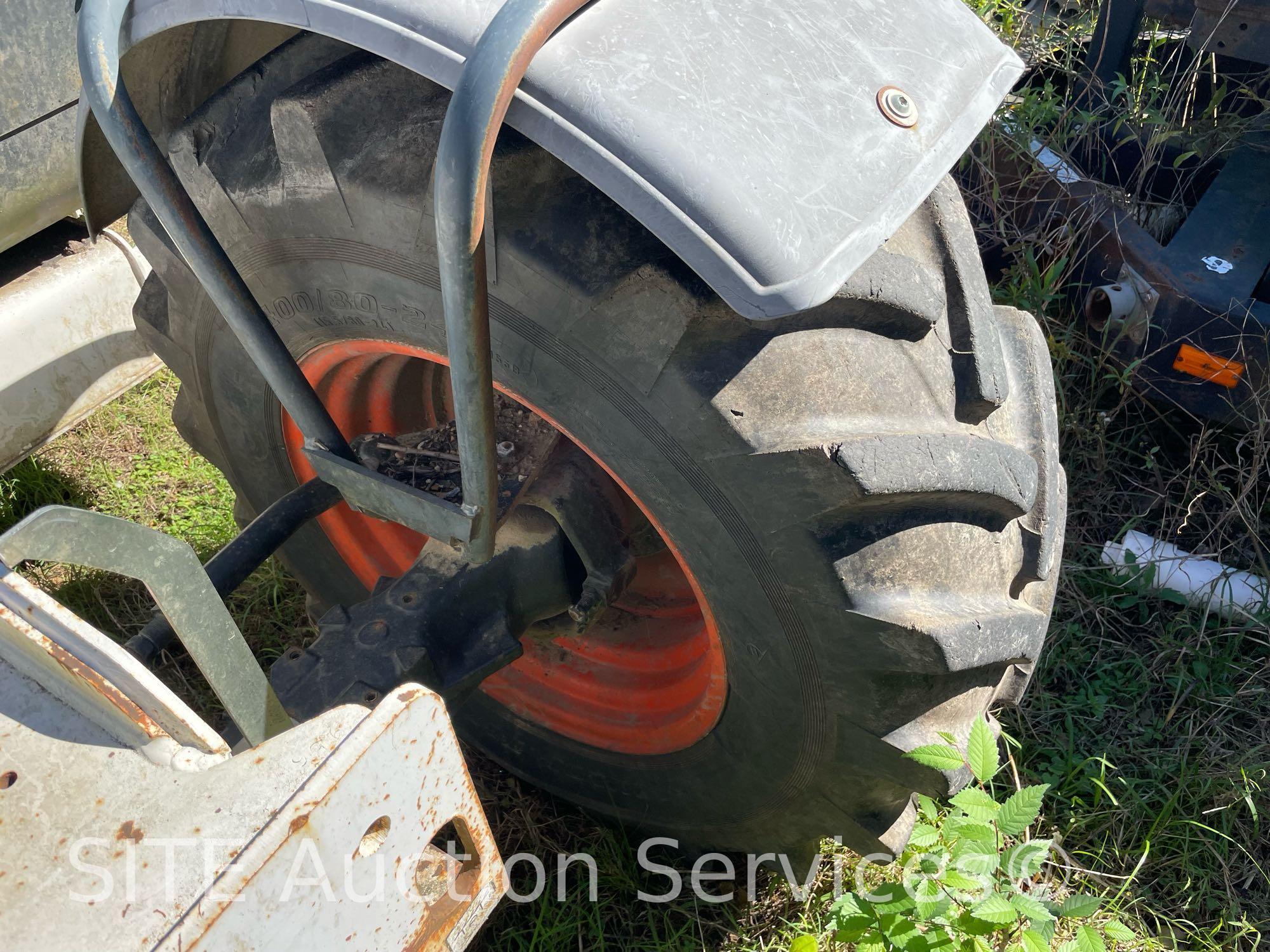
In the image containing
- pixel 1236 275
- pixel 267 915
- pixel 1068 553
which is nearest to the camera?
pixel 267 915

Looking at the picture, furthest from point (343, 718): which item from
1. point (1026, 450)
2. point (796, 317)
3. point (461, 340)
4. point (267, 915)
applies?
point (1026, 450)

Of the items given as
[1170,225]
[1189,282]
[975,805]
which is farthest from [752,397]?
[1170,225]

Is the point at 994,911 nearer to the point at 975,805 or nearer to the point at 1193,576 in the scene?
the point at 975,805

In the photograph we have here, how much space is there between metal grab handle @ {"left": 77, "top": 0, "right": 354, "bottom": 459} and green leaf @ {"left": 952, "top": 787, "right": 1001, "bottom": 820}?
→ 35.8 inches

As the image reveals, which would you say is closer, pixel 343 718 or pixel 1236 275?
pixel 343 718

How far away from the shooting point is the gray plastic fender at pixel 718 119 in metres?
0.92

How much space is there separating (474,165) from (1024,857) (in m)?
1.19

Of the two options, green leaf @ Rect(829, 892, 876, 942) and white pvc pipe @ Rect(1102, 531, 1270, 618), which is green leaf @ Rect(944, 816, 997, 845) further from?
white pvc pipe @ Rect(1102, 531, 1270, 618)

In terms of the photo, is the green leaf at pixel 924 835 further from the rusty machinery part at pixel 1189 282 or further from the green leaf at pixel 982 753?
the rusty machinery part at pixel 1189 282

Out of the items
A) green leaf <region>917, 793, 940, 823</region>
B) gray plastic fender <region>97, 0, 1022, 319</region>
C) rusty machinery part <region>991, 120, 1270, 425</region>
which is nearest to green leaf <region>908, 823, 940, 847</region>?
green leaf <region>917, 793, 940, 823</region>

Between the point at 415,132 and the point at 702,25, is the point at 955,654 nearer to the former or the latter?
the point at 702,25

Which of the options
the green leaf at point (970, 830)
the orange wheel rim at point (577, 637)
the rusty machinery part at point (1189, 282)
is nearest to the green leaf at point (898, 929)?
the green leaf at point (970, 830)

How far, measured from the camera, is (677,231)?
0.92m

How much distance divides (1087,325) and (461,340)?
1739mm
